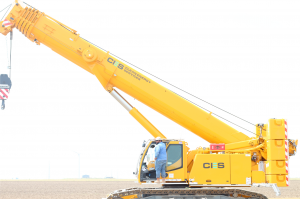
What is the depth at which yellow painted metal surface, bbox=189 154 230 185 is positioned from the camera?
14172 millimetres

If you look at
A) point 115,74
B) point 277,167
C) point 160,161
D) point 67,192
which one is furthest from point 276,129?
point 67,192


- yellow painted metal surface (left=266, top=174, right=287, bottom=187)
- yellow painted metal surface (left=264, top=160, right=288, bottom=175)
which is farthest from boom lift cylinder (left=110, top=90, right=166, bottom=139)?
yellow painted metal surface (left=266, top=174, right=287, bottom=187)

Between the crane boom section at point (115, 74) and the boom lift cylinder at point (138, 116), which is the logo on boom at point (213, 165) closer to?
the crane boom section at point (115, 74)

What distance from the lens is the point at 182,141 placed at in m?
14.6

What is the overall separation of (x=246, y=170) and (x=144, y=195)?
4.27 meters

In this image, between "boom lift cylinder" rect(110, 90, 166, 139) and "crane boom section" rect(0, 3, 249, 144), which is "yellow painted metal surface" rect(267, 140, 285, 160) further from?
"boom lift cylinder" rect(110, 90, 166, 139)

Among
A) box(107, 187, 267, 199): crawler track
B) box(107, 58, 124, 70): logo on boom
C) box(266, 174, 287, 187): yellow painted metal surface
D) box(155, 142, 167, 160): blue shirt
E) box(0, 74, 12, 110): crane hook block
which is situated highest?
box(107, 58, 124, 70): logo on boom

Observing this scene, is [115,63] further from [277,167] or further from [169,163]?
[277,167]

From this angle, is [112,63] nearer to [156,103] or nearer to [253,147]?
[156,103]

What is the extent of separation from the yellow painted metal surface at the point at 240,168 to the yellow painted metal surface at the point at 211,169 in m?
0.20

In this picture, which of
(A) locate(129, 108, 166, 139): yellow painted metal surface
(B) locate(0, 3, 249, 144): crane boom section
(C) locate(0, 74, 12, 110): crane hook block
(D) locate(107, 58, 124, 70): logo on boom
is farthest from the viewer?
(C) locate(0, 74, 12, 110): crane hook block

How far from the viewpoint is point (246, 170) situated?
46.9ft

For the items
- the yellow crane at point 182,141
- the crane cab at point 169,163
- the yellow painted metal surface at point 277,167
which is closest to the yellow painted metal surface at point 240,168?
the yellow crane at point 182,141

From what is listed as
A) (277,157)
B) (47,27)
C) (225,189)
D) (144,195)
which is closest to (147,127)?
(144,195)
